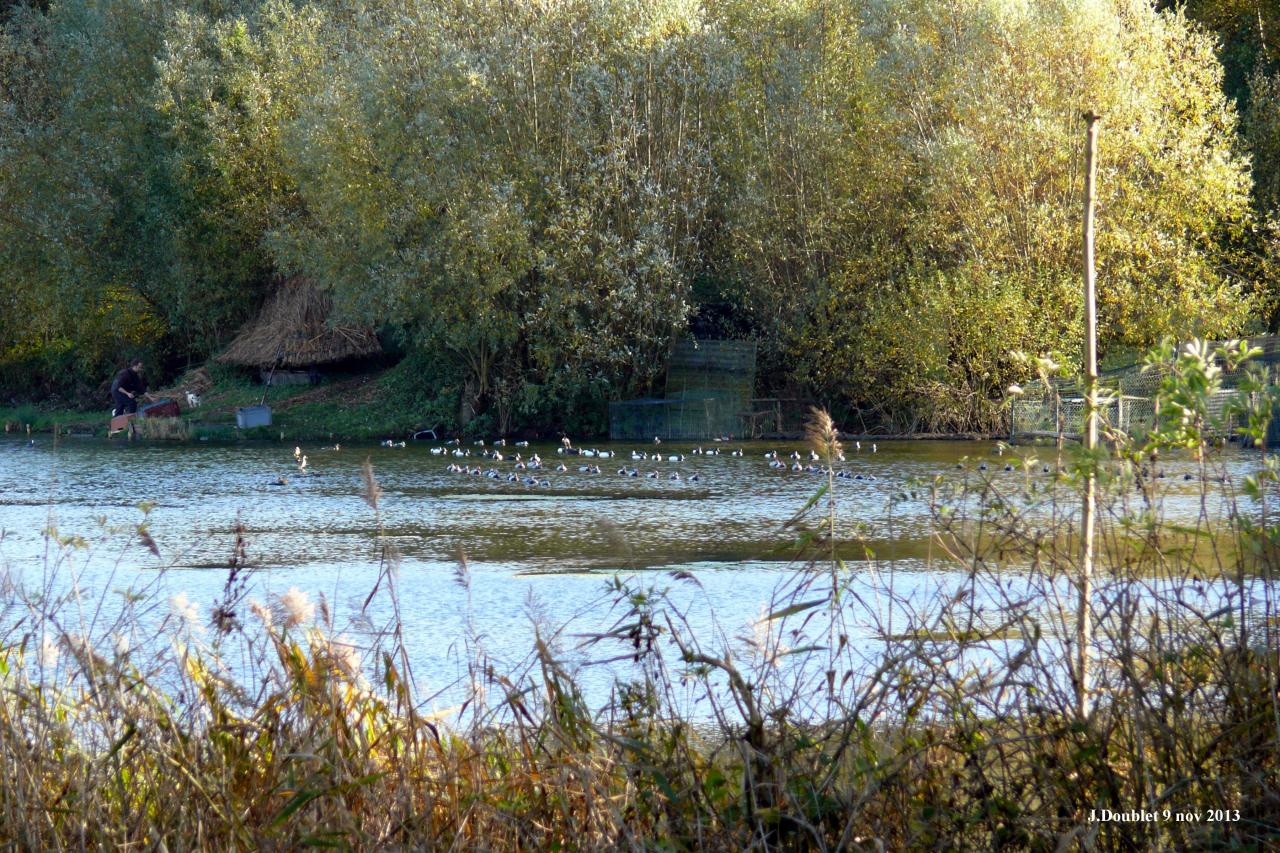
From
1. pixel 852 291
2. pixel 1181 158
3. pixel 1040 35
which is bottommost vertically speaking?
pixel 852 291

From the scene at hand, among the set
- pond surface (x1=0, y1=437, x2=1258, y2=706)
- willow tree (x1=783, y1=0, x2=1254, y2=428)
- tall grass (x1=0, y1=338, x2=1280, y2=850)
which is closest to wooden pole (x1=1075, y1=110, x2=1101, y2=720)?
tall grass (x1=0, y1=338, x2=1280, y2=850)

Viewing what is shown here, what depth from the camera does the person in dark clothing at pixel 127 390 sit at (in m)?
29.0

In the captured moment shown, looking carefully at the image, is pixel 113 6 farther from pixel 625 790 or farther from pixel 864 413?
pixel 625 790

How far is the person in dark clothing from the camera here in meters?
29.0

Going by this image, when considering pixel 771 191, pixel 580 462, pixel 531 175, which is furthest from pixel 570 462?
pixel 771 191

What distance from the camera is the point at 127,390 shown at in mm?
29625

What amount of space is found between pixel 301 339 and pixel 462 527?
1938cm

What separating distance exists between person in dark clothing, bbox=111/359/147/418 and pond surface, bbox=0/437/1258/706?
5926 mm

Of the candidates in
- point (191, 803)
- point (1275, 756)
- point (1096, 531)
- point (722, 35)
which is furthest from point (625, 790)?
point (722, 35)

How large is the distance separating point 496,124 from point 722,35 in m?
4.44

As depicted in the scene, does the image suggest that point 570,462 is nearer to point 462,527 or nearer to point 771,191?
point 462,527

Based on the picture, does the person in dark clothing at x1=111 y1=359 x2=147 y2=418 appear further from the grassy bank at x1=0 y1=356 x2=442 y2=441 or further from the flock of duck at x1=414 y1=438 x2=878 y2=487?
the flock of duck at x1=414 y1=438 x2=878 y2=487

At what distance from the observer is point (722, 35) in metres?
26.0

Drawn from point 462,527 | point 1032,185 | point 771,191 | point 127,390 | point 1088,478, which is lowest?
point 462,527
